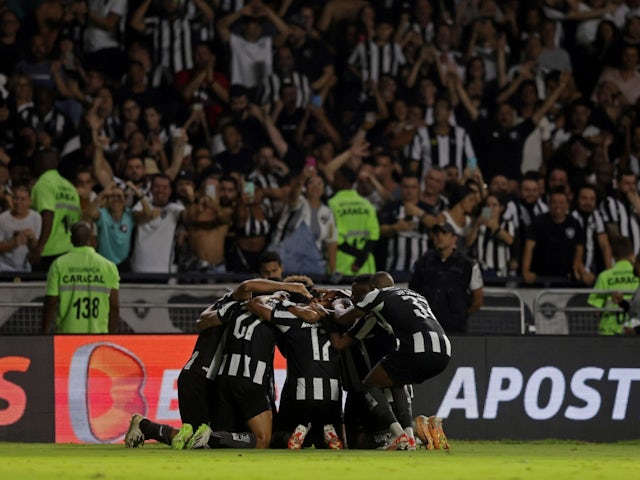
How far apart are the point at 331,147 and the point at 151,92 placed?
2523 millimetres

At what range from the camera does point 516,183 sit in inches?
758

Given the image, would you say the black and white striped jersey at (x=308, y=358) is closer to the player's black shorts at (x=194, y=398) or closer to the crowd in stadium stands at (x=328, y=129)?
the player's black shorts at (x=194, y=398)

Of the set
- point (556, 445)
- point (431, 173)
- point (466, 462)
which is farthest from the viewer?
point (431, 173)

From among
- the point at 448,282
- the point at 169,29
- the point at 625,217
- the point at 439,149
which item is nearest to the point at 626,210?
the point at 625,217

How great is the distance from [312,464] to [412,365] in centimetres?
250

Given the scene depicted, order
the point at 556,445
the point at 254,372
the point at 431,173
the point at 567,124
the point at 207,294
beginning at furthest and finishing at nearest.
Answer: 1. the point at 567,124
2. the point at 431,173
3. the point at 207,294
4. the point at 556,445
5. the point at 254,372

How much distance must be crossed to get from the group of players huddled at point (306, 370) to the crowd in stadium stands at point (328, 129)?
403 cm

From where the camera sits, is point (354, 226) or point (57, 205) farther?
point (354, 226)

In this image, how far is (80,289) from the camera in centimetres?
1503

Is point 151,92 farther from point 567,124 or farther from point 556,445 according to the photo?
point 556,445

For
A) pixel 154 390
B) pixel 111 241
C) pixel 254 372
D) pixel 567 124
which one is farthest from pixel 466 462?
pixel 567 124

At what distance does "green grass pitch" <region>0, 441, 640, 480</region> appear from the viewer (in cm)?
861

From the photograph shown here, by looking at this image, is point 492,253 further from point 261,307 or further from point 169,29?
point 261,307

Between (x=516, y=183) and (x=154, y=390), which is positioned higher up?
(x=516, y=183)
